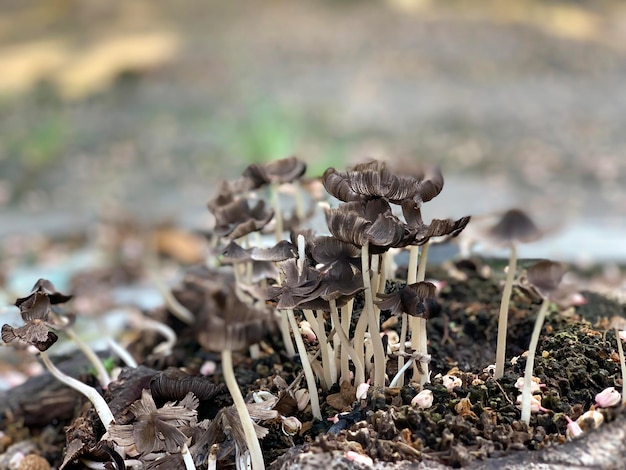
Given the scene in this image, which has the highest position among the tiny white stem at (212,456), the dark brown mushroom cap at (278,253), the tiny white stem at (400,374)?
the dark brown mushroom cap at (278,253)

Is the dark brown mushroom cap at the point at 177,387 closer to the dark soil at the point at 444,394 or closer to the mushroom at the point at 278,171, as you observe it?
the dark soil at the point at 444,394

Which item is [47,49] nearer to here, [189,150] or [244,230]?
[189,150]

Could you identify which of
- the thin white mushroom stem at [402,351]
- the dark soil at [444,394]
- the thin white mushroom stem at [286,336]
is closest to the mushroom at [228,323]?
the dark soil at [444,394]

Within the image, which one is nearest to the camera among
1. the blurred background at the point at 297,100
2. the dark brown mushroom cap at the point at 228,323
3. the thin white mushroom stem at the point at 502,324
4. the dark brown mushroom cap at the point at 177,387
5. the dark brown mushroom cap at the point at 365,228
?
the dark brown mushroom cap at the point at 228,323

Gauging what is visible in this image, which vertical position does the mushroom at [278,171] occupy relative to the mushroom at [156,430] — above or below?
above

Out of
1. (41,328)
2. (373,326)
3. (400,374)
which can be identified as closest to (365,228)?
(373,326)

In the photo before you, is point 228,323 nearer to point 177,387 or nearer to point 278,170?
point 177,387
